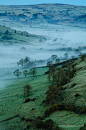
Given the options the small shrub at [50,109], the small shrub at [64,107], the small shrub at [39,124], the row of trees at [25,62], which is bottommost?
the small shrub at [39,124]

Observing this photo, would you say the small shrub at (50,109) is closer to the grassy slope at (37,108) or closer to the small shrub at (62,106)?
the small shrub at (62,106)

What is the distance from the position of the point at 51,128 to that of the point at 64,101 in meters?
14.2

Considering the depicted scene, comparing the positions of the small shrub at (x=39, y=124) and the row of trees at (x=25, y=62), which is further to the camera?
the row of trees at (x=25, y=62)

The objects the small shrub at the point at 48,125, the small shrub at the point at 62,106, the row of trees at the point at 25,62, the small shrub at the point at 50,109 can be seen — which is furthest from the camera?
the row of trees at the point at 25,62

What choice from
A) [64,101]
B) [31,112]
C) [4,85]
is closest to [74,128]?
[64,101]

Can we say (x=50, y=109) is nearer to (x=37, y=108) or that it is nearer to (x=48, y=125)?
(x=37, y=108)

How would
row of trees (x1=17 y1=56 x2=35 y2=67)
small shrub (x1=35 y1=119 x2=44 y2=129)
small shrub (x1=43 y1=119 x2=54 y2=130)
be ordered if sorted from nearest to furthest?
small shrub (x1=43 y1=119 x2=54 y2=130) → small shrub (x1=35 y1=119 x2=44 y2=129) → row of trees (x1=17 y1=56 x2=35 y2=67)

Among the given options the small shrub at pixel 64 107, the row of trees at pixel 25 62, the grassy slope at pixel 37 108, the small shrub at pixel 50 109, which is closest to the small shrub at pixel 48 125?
the grassy slope at pixel 37 108

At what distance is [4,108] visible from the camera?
62.7 m

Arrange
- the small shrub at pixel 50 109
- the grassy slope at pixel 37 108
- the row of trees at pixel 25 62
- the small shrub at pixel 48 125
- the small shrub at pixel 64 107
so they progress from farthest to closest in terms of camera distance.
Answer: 1. the row of trees at pixel 25 62
2. the small shrub at pixel 50 109
3. the small shrub at pixel 64 107
4. the grassy slope at pixel 37 108
5. the small shrub at pixel 48 125

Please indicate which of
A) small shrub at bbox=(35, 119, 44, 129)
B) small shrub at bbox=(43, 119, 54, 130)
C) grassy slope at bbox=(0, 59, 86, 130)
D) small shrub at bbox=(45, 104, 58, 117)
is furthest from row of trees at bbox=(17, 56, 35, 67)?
small shrub at bbox=(43, 119, 54, 130)

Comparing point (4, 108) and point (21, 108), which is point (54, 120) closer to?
point (21, 108)

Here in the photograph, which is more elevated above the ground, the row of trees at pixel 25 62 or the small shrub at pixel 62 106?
the row of trees at pixel 25 62

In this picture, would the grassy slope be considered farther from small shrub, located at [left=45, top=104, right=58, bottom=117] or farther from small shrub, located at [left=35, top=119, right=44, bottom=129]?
small shrub, located at [left=35, top=119, right=44, bottom=129]
